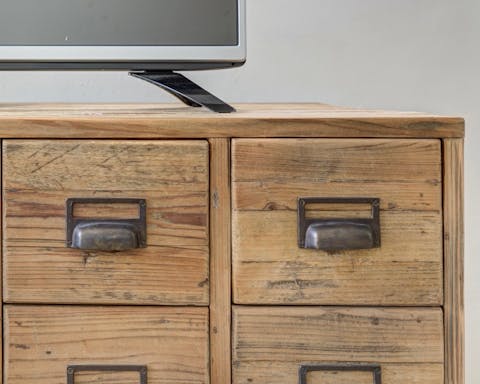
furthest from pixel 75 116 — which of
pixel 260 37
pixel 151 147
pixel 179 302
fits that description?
pixel 260 37

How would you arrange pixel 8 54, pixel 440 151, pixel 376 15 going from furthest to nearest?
pixel 376 15 < pixel 8 54 < pixel 440 151

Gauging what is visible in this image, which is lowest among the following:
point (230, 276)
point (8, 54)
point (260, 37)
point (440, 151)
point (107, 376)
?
point (107, 376)

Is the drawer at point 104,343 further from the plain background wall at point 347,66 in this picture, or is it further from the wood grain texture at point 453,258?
the plain background wall at point 347,66

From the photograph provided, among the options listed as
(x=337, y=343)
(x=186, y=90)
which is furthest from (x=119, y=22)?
(x=337, y=343)

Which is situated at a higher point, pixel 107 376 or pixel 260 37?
pixel 260 37

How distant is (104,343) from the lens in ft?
3.21

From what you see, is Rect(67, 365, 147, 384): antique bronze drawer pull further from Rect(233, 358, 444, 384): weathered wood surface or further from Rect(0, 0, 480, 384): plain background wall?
Rect(0, 0, 480, 384): plain background wall

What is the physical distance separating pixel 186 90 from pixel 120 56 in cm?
12

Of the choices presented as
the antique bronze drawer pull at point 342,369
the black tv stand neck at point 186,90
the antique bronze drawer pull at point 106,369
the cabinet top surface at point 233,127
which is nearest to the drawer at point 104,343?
the antique bronze drawer pull at point 106,369

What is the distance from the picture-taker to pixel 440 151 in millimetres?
965

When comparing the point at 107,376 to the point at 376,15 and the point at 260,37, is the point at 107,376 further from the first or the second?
the point at 376,15

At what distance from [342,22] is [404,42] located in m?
0.14

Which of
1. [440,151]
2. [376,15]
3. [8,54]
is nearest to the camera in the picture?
[440,151]

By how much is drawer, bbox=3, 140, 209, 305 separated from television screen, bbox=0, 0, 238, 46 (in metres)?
0.32
